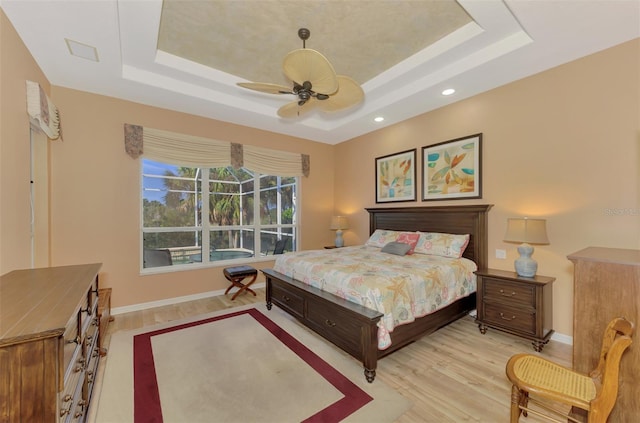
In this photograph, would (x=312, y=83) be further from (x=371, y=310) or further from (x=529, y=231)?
(x=529, y=231)

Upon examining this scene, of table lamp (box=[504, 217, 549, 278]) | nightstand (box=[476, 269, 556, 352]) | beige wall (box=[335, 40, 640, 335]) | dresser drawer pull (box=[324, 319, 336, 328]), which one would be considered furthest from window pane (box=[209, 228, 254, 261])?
table lamp (box=[504, 217, 549, 278])

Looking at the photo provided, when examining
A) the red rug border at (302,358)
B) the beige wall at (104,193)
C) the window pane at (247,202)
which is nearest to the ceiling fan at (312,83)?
the window pane at (247,202)

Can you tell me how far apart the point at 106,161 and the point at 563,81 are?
18.2 ft

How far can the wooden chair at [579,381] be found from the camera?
1.14 m

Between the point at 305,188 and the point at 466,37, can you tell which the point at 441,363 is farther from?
the point at 305,188

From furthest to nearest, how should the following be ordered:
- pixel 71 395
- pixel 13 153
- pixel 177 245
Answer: pixel 177 245 → pixel 13 153 → pixel 71 395

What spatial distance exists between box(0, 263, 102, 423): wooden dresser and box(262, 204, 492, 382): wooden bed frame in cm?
177

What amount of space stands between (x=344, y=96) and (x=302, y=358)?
2643mm

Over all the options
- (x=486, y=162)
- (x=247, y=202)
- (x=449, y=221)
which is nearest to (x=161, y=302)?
(x=247, y=202)

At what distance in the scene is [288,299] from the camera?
10.5ft

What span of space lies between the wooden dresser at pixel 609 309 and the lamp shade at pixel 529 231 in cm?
110

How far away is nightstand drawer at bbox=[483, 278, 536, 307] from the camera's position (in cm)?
265

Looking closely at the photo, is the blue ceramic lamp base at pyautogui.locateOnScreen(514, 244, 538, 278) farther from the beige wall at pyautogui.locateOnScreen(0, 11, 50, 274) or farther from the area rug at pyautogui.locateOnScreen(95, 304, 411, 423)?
the beige wall at pyautogui.locateOnScreen(0, 11, 50, 274)

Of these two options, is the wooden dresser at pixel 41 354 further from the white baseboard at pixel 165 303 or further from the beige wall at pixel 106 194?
the white baseboard at pixel 165 303
